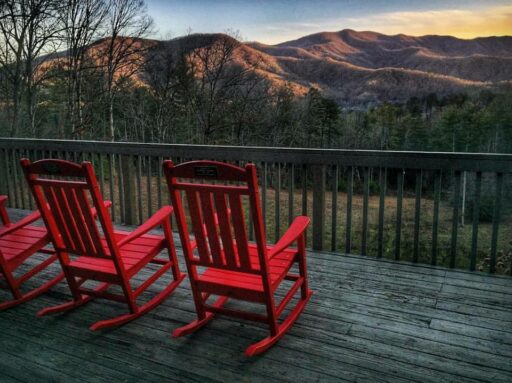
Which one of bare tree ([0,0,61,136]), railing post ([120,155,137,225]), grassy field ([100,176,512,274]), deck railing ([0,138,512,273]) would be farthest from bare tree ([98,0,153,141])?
railing post ([120,155,137,225])

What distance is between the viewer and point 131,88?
54.9 ft

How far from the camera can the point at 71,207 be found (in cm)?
228

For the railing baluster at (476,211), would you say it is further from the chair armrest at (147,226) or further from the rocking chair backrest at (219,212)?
the chair armrest at (147,226)

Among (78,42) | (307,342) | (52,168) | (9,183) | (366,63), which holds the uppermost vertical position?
(78,42)

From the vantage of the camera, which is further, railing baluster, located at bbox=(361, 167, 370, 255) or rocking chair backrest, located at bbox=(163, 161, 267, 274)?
railing baluster, located at bbox=(361, 167, 370, 255)

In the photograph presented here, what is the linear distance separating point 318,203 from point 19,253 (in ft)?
7.68

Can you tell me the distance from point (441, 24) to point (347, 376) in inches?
818

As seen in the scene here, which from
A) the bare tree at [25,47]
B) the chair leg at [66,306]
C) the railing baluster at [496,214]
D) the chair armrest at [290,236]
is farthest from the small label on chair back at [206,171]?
the bare tree at [25,47]

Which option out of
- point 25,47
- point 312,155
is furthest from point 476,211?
point 25,47

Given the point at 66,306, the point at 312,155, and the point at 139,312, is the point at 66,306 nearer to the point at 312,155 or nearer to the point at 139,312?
the point at 139,312

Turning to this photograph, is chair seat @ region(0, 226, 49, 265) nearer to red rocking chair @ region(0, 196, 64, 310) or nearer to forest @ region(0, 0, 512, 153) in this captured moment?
red rocking chair @ region(0, 196, 64, 310)

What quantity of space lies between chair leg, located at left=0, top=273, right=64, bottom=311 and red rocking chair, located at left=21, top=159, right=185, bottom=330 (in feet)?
0.91

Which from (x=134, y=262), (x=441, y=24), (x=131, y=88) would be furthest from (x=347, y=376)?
(x=441, y=24)

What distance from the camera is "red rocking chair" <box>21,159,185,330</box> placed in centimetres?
221
